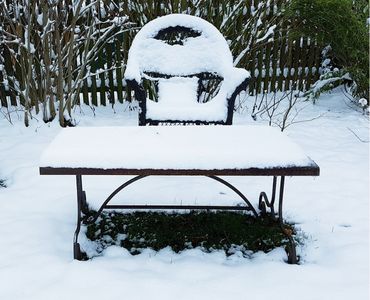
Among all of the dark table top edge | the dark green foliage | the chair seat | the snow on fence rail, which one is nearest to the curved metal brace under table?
the dark table top edge

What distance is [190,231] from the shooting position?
7.86 ft

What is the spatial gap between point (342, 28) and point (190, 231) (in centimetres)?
318

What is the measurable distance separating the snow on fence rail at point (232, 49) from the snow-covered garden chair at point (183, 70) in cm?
104

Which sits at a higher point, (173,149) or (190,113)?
(173,149)

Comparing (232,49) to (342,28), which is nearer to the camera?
(342,28)

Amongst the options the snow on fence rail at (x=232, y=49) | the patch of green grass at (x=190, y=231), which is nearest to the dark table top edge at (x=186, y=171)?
the patch of green grass at (x=190, y=231)

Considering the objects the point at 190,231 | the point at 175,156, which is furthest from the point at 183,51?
the point at 175,156

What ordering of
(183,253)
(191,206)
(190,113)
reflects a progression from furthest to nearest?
1. (190,113)
2. (191,206)
3. (183,253)

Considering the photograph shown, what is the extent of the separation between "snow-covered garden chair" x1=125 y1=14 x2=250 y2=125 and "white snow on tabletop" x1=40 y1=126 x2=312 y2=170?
2.36ft

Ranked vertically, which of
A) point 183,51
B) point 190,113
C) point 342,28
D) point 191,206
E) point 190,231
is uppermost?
point 342,28

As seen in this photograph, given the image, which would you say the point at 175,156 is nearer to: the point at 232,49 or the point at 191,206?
the point at 191,206

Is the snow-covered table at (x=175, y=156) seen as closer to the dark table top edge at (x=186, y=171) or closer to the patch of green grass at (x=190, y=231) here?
the dark table top edge at (x=186, y=171)

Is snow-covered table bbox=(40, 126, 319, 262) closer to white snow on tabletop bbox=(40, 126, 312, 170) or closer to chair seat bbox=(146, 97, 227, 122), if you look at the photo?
white snow on tabletop bbox=(40, 126, 312, 170)

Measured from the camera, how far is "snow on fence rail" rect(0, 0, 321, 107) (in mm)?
4531
